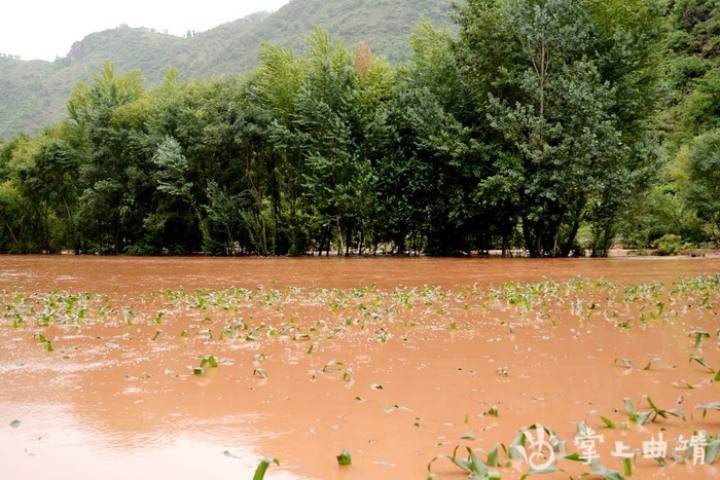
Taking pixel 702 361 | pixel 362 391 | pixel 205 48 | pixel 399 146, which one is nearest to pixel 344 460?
pixel 362 391

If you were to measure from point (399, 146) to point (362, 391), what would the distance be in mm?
21571

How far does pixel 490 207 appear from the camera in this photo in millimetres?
21234

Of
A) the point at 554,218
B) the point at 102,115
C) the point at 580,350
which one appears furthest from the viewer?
the point at 102,115

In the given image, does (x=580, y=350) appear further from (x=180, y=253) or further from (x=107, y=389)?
(x=180, y=253)

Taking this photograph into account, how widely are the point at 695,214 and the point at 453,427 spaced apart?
28.5 m

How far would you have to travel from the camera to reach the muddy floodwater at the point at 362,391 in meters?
2.42

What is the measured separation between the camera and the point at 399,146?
80.1 feet

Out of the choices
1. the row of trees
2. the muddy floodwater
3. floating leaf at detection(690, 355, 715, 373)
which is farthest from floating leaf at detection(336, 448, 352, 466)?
the row of trees

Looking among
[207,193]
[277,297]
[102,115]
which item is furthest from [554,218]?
[102,115]

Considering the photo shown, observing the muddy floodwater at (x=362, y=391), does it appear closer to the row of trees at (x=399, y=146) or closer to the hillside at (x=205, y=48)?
the row of trees at (x=399, y=146)

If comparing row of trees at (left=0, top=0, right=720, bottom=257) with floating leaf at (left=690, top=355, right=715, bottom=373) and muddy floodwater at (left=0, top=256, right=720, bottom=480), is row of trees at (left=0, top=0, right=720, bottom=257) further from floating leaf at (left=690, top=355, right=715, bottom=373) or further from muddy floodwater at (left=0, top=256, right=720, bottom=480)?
floating leaf at (left=690, top=355, right=715, bottom=373)

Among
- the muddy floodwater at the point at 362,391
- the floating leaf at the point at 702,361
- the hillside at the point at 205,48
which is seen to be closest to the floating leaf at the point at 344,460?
the muddy floodwater at the point at 362,391

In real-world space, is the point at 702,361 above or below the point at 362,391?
above

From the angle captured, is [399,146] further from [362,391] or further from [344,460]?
[344,460]
